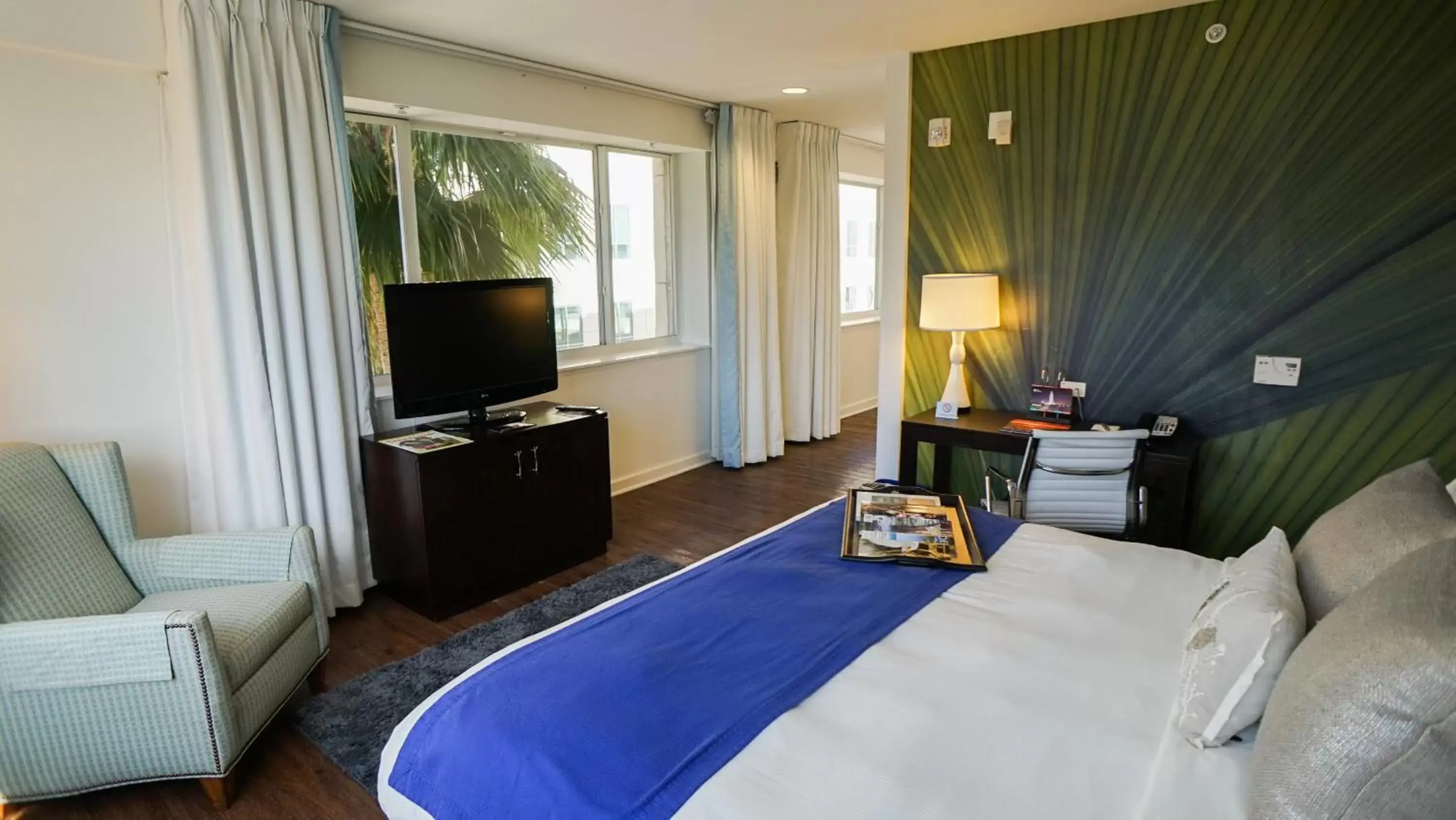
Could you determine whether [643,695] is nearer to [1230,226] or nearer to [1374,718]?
[1374,718]

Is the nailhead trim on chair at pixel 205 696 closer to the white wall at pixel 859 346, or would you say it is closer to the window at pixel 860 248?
the white wall at pixel 859 346

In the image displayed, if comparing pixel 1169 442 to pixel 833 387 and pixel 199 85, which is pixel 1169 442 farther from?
pixel 199 85

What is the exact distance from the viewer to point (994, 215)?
147 inches

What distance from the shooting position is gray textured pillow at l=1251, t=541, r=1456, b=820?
938 mm

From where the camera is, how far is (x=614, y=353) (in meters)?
4.87

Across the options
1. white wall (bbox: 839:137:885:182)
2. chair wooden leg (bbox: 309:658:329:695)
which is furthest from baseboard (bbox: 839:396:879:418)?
chair wooden leg (bbox: 309:658:329:695)

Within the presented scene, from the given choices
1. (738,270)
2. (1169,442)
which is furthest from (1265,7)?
(738,270)

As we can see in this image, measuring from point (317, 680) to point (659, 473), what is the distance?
2725mm

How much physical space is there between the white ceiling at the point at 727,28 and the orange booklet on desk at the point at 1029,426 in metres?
1.72

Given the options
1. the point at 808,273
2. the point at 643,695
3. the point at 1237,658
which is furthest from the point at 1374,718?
the point at 808,273

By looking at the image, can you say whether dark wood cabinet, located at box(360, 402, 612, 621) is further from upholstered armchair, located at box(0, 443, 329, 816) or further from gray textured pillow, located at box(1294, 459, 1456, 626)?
gray textured pillow, located at box(1294, 459, 1456, 626)

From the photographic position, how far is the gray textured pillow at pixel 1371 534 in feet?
4.62

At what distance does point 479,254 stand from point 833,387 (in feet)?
10.4

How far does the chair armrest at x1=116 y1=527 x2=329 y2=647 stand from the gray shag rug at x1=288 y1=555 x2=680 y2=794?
14.6 inches
